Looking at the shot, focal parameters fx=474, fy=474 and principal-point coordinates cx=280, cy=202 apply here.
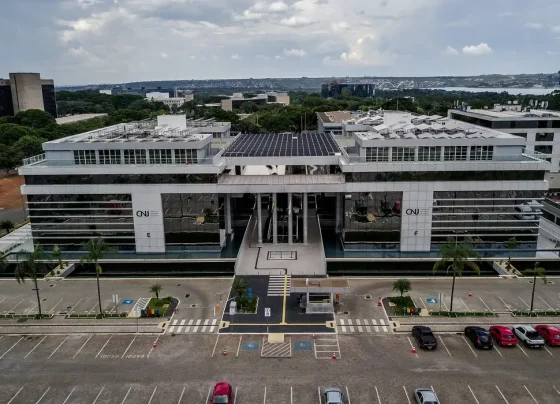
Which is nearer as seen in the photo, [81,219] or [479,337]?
[479,337]

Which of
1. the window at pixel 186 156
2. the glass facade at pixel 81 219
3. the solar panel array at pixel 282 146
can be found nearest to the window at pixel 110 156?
the glass facade at pixel 81 219

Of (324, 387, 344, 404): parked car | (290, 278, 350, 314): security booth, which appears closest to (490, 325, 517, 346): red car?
(290, 278, 350, 314): security booth

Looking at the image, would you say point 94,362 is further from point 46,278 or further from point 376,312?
point 376,312

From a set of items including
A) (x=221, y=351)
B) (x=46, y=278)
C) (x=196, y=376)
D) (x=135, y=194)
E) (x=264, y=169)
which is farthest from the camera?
(x=264, y=169)

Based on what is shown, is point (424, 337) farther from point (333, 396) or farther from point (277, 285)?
point (277, 285)

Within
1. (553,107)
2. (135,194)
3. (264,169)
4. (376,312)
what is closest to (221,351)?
(376,312)

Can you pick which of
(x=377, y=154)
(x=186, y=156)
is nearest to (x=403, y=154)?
(x=377, y=154)

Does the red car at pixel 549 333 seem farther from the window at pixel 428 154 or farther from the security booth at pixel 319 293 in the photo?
the window at pixel 428 154
